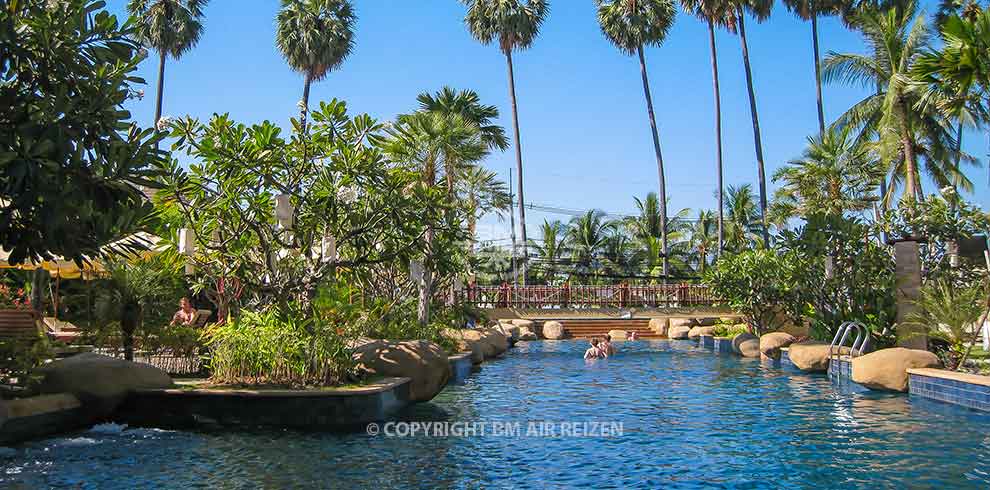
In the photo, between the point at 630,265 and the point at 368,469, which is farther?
the point at 630,265

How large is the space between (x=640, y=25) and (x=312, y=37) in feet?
60.2

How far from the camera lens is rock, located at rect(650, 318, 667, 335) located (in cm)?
3559

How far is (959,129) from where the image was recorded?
105 feet

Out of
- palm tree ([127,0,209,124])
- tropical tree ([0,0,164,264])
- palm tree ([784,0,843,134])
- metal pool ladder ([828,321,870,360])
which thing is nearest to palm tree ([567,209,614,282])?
palm tree ([784,0,843,134])

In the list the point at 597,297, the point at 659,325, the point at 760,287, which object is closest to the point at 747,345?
the point at 760,287

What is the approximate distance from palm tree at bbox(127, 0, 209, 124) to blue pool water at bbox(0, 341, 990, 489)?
35.5 meters

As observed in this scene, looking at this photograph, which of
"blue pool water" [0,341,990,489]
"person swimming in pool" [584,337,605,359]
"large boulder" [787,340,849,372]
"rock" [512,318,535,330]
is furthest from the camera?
"rock" [512,318,535,330]

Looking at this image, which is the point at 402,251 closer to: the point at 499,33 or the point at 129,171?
the point at 129,171

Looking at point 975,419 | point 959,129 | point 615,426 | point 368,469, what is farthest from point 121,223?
point 959,129

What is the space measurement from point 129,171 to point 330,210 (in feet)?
16.9

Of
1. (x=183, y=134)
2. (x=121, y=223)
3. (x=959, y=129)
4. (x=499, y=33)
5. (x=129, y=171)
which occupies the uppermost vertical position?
(x=499, y=33)

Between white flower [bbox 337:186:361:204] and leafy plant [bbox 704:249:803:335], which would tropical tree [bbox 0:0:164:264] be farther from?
leafy plant [bbox 704:249:803:335]

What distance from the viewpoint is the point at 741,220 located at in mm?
54781

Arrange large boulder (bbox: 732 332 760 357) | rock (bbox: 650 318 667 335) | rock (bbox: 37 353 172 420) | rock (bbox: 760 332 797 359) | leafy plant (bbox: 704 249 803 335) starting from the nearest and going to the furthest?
rock (bbox: 37 353 172 420), rock (bbox: 760 332 797 359), large boulder (bbox: 732 332 760 357), leafy plant (bbox: 704 249 803 335), rock (bbox: 650 318 667 335)
